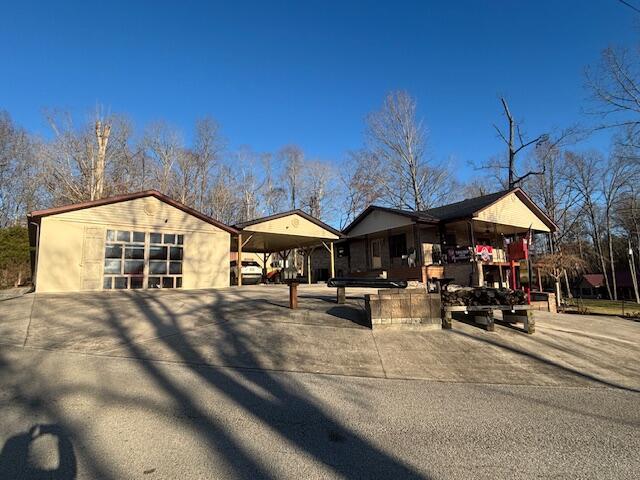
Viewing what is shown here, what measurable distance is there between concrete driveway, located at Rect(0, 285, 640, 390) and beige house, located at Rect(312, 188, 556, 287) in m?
8.35

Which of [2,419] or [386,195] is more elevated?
[386,195]

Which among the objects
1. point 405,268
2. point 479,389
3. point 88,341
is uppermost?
point 405,268

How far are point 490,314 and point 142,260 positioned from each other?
42.2ft

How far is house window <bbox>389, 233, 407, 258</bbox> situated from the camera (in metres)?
21.0

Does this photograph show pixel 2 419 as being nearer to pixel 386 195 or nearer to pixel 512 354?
pixel 512 354

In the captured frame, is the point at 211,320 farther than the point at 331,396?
Yes

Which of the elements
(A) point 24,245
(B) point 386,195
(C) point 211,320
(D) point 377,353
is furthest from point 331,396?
(B) point 386,195

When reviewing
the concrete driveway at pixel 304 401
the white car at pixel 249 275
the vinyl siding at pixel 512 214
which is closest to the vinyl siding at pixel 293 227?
the white car at pixel 249 275

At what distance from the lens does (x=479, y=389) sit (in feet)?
16.6

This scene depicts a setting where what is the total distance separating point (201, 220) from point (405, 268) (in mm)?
10343

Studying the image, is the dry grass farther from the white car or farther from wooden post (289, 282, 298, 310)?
the white car

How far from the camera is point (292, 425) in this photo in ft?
12.5

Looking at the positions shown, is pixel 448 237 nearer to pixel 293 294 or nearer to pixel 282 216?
pixel 282 216

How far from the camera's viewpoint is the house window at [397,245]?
2102 cm
